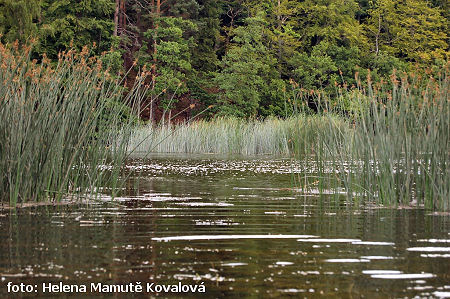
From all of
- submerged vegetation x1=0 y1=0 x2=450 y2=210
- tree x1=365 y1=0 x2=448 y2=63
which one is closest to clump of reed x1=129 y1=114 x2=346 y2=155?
submerged vegetation x1=0 y1=0 x2=450 y2=210

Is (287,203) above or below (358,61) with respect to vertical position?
below

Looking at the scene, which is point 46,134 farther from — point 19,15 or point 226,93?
point 226,93

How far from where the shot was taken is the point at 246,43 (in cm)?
3856

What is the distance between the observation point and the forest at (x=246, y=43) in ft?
109

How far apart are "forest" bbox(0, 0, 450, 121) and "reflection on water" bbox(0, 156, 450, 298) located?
22.8 m

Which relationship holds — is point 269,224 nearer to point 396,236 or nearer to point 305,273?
point 396,236

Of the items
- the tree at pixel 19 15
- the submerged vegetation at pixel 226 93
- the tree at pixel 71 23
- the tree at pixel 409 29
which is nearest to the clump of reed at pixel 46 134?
the submerged vegetation at pixel 226 93

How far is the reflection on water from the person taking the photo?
432 cm

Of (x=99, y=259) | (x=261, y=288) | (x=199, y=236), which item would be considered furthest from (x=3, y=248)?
(x=261, y=288)

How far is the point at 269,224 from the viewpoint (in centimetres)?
668

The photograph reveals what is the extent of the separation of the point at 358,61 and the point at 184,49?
10.1 metres

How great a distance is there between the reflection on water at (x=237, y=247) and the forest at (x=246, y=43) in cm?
2282

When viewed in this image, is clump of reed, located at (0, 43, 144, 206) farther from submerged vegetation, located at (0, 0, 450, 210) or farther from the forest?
the forest

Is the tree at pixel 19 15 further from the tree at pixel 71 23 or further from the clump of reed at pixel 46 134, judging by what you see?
the clump of reed at pixel 46 134
